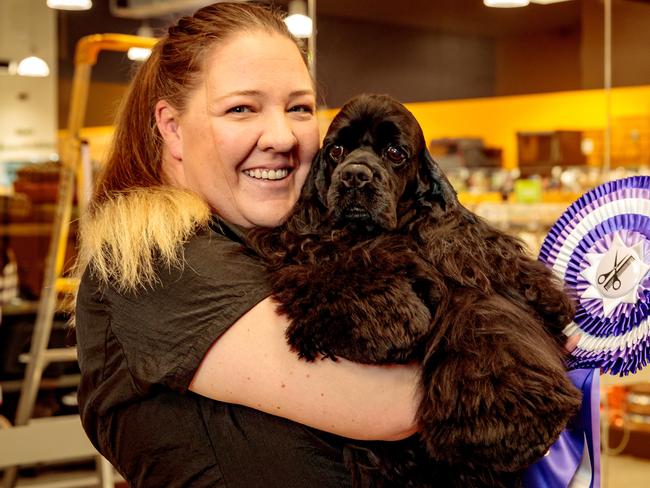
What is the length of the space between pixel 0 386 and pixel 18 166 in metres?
0.84

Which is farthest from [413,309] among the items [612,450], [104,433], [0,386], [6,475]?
[612,450]

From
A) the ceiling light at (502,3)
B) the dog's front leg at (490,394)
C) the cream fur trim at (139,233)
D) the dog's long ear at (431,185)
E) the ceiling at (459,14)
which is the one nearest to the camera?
the dog's front leg at (490,394)

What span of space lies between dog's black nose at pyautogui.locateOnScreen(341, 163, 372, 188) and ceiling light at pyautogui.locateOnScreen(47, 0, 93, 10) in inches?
111

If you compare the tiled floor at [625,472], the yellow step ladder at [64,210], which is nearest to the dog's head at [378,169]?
the yellow step ladder at [64,210]

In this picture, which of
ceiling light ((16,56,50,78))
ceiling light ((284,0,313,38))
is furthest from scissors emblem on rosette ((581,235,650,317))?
ceiling light ((16,56,50,78))

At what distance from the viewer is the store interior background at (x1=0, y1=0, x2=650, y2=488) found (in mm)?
3650

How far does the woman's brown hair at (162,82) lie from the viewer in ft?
4.72

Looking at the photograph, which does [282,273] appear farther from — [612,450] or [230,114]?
[612,450]

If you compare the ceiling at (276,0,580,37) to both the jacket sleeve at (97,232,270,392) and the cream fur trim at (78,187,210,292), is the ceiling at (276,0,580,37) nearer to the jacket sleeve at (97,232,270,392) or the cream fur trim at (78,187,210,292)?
the cream fur trim at (78,187,210,292)

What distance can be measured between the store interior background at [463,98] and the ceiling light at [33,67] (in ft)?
0.08

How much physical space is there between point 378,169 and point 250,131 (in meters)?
0.21

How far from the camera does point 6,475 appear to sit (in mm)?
3340

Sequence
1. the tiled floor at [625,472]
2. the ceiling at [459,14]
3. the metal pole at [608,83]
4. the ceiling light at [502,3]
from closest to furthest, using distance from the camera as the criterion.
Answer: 1. the ceiling at [459,14]
2. the ceiling light at [502,3]
3. the metal pole at [608,83]
4. the tiled floor at [625,472]

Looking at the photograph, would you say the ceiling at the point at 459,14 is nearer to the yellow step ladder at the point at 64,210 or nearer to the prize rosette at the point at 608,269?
the yellow step ladder at the point at 64,210
